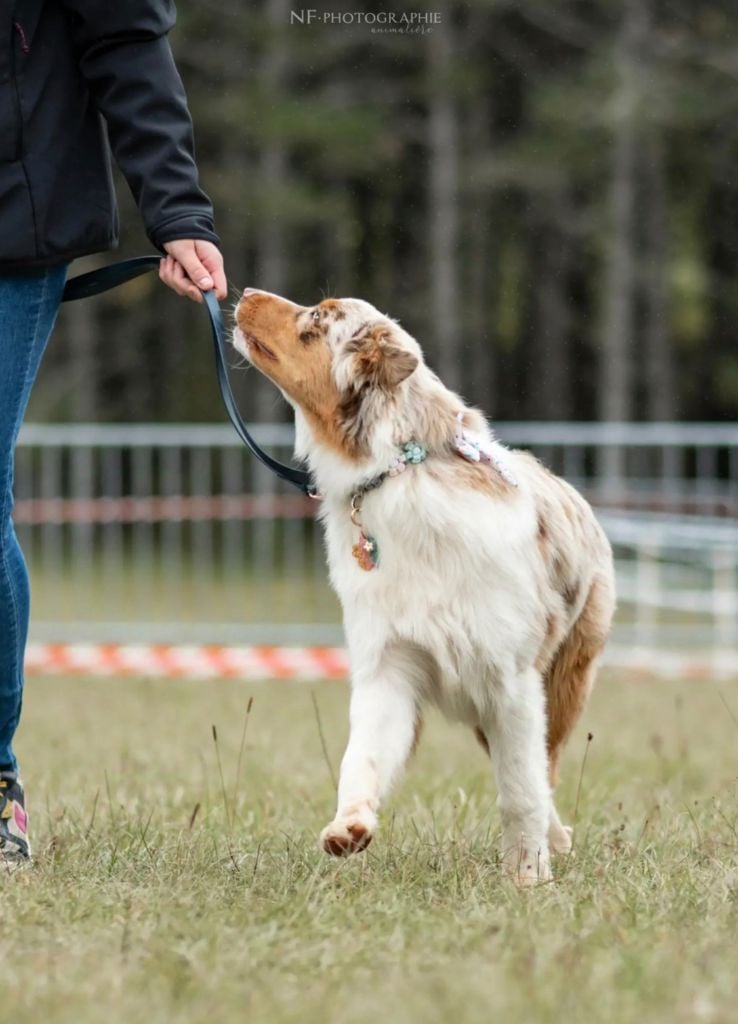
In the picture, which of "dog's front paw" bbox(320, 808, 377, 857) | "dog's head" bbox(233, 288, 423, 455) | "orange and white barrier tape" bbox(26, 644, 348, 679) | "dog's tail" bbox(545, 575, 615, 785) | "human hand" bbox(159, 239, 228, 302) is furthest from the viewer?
"orange and white barrier tape" bbox(26, 644, 348, 679)

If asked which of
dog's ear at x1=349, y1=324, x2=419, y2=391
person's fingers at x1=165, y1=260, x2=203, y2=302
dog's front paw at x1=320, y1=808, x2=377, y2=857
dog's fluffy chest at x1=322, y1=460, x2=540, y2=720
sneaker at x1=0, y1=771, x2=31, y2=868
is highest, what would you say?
person's fingers at x1=165, y1=260, x2=203, y2=302

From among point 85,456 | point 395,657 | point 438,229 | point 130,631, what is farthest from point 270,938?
point 438,229

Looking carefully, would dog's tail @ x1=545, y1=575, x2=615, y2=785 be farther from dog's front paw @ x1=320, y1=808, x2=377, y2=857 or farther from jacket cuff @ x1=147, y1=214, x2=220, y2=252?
jacket cuff @ x1=147, y1=214, x2=220, y2=252

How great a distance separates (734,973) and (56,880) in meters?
1.65

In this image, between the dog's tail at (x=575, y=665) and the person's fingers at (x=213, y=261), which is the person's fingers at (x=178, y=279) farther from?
the dog's tail at (x=575, y=665)

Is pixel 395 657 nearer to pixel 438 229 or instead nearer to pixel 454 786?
pixel 454 786

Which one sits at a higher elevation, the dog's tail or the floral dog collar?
the floral dog collar

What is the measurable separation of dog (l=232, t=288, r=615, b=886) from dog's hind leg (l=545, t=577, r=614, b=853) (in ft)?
1.31

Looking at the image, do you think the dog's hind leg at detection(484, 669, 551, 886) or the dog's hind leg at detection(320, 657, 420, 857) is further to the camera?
the dog's hind leg at detection(484, 669, 551, 886)

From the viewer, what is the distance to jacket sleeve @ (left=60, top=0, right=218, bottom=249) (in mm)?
4270

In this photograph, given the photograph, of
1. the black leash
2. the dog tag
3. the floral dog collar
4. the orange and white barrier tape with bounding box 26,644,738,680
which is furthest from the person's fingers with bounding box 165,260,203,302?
the orange and white barrier tape with bounding box 26,644,738,680

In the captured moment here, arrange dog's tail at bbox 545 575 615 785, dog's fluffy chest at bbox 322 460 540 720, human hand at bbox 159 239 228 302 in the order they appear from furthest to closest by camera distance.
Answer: dog's tail at bbox 545 575 615 785 → dog's fluffy chest at bbox 322 460 540 720 → human hand at bbox 159 239 228 302

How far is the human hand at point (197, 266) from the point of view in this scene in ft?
14.3

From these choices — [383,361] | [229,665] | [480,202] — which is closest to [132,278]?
[383,361]
